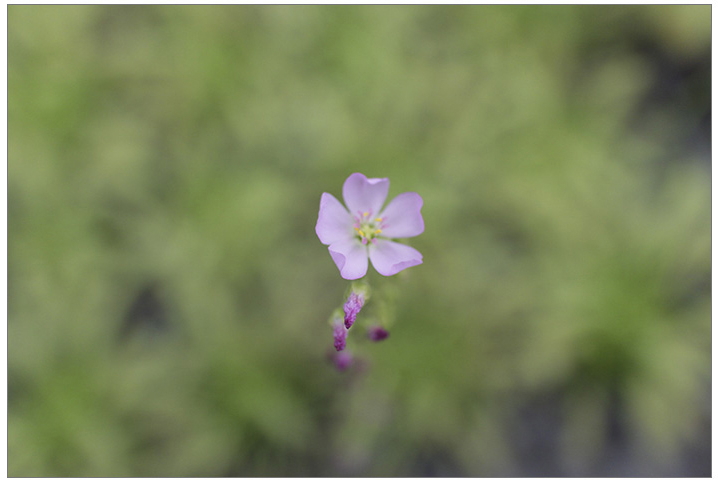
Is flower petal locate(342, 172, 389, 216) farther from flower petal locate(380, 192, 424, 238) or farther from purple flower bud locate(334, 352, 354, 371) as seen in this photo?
purple flower bud locate(334, 352, 354, 371)

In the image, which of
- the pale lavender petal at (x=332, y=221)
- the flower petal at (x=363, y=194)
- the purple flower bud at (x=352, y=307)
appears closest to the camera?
the purple flower bud at (x=352, y=307)

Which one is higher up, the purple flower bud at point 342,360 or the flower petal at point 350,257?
the flower petal at point 350,257

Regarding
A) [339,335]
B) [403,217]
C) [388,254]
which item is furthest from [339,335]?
[403,217]

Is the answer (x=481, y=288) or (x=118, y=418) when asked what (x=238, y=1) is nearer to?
(x=481, y=288)

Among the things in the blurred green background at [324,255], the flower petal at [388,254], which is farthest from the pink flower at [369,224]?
the blurred green background at [324,255]

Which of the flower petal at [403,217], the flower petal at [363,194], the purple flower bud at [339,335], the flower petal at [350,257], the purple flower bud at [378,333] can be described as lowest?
the purple flower bud at [339,335]

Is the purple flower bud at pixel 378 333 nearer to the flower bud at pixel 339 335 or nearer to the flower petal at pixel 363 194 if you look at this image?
the flower bud at pixel 339 335

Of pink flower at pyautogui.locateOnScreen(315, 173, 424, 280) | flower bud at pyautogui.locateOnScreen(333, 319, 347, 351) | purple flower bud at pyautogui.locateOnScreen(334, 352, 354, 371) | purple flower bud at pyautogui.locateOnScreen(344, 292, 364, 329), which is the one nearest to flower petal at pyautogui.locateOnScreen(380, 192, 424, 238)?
pink flower at pyautogui.locateOnScreen(315, 173, 424, 280)
